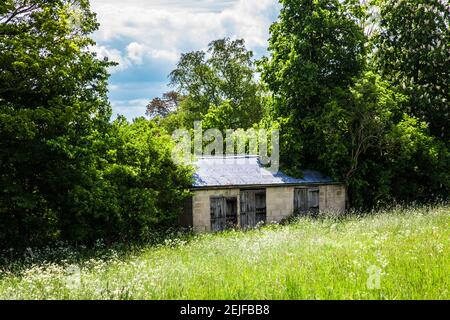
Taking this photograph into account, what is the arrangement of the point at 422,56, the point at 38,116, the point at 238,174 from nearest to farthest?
the point at 38,116 → the point at 238,174 → the point at 422,56

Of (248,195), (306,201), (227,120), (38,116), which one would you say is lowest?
(306,201)

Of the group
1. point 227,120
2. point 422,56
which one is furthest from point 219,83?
point 422,56

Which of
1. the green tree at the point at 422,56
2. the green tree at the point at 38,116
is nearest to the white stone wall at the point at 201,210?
the green tree at the point at 38,116

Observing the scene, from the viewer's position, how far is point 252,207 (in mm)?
24766

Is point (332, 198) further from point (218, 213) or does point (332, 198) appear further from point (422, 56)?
point (422, 56)

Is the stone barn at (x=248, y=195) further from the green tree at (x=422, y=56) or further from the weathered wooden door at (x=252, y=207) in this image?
the green tree at (x=422, y=56)

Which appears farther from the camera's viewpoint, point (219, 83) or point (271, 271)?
point (219, 83)

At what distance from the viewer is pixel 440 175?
29.3 metres

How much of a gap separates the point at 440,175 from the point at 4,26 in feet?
88.6

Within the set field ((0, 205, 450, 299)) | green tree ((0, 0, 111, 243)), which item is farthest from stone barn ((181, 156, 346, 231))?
green tree ((0, 0, 111, 243))
